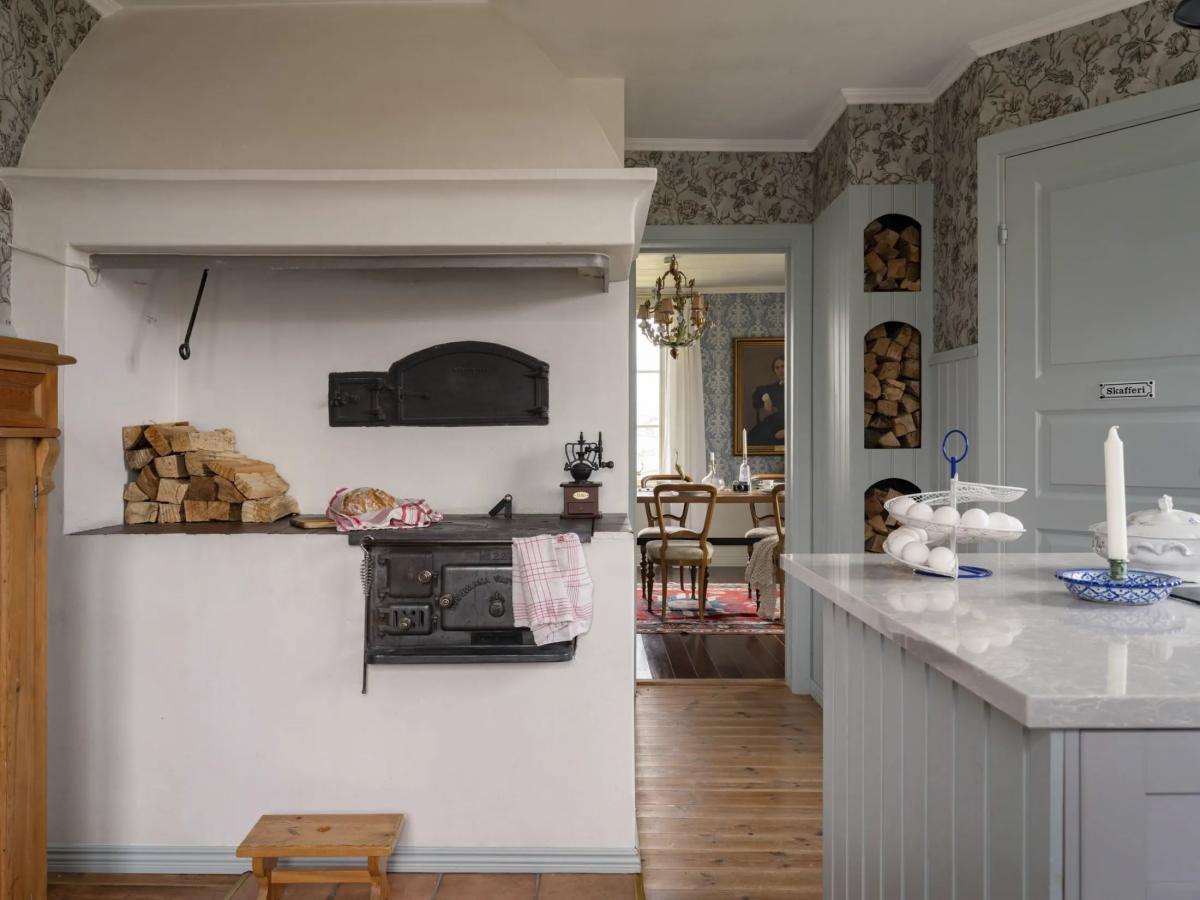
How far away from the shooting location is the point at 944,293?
3412 millimetres

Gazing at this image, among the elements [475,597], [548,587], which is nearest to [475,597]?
[475,597]

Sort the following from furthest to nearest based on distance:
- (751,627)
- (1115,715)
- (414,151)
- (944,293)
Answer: (751,627)
(944,293)
(414,151)
(1115,715)

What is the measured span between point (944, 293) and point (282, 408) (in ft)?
8.55

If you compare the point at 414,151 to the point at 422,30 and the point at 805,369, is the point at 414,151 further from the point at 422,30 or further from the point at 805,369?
the point at 805,369

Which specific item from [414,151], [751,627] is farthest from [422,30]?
[751,627]

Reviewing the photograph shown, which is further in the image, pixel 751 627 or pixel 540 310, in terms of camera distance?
pixel 751 627

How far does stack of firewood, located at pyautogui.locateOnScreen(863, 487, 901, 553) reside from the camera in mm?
3592

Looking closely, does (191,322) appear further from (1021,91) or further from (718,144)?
(1021,91)

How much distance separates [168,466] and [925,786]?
2.36 meters

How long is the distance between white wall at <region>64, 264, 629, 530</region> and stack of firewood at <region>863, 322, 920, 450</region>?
4.12ft

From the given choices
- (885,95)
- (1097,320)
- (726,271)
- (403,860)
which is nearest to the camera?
(403,860)

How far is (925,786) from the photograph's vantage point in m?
1.21

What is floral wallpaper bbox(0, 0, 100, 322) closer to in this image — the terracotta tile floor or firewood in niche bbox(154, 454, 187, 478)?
firewood in niche bbox(154, 454, 187, 478)

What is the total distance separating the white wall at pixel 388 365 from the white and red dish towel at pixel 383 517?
1.11ft
